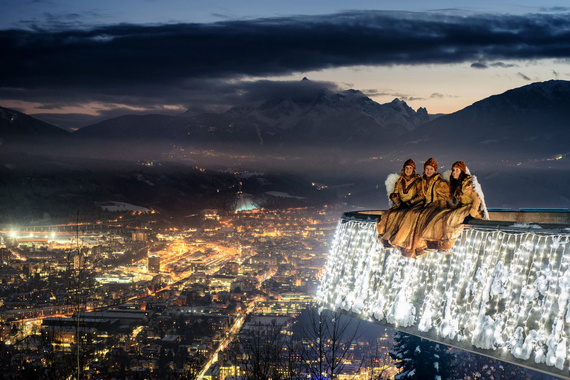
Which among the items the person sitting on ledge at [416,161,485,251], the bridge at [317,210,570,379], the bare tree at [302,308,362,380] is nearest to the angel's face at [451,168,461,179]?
the person sitting on ledge at [416,161,485,251]

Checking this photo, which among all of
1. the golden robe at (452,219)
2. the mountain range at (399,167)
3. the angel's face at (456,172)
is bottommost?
the golden robe at (452,219)

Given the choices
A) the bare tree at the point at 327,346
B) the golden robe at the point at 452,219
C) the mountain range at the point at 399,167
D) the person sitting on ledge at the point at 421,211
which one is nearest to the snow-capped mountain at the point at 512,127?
the mountain range at the point at 399,167

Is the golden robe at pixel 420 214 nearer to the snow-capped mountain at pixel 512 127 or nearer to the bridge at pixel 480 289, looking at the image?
the bridge at pixel 480 289

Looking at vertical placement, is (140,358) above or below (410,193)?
below

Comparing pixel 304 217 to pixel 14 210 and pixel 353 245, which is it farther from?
pixel 353 245

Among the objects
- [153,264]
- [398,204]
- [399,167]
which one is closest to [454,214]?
[398,204]

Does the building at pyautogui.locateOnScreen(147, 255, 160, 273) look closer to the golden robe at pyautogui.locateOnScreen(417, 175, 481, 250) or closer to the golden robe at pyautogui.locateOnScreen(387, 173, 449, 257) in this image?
the golden robe at pyautogui.locateOnScreen(387, 173, 449, 257)

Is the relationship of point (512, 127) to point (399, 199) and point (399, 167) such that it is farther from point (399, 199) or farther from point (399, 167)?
point (399, 199)

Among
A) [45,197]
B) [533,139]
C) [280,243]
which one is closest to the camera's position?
[280,243]

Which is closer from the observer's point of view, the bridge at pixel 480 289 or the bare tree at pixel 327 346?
the bridge at pixel 480 289

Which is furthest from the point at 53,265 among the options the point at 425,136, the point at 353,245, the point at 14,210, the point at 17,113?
the point at 17,113
